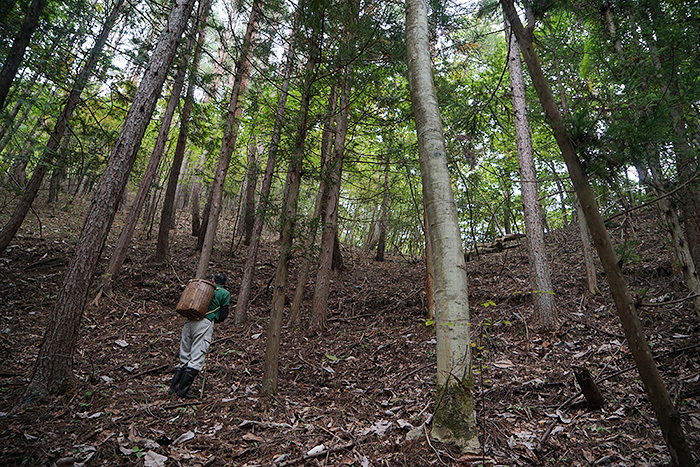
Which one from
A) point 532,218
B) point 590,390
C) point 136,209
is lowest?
point 590,390

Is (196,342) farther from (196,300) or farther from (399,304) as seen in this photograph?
(399,304)

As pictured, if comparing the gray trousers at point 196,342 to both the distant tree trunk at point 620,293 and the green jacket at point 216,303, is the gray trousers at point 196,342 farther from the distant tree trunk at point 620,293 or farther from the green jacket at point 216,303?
the distant tree trunk at point 620,293

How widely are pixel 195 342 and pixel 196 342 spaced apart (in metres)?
0.02

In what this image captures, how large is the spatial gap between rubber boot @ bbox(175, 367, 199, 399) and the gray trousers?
0.09m

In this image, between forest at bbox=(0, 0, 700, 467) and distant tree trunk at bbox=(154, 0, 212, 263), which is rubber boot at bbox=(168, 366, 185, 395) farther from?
distant tree trunk at bbox=(154, 0, 212, 263)

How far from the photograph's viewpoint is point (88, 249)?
4.54m

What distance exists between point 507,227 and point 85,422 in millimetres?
17302

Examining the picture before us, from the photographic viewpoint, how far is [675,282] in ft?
22.1

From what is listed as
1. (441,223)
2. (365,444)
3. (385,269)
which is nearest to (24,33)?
(441,223)

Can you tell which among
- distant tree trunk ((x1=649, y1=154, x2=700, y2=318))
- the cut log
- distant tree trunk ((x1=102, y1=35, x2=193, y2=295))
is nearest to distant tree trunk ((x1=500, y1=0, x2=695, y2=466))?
the cut log

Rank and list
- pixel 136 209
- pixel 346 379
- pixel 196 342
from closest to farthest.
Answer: pixel 196 342 → pixel 346 379 → pixel 136 209

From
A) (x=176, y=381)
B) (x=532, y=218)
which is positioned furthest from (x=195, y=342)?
(x=532, y=218)

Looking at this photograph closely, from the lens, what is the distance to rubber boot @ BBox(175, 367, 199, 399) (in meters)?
4.95

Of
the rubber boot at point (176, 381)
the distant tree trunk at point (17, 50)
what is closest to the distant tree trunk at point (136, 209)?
the distant tree trunk at point (17, 50)
